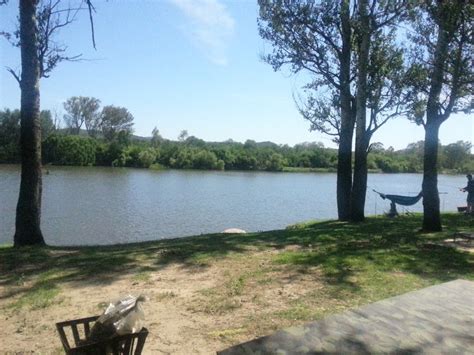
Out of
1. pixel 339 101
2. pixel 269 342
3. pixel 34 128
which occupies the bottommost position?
pixel 269 342

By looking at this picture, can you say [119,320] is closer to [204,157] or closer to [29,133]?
[29,133]

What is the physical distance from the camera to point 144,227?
19516mm

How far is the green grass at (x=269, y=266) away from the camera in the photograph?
5.27 metres

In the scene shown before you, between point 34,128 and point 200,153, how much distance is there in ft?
216

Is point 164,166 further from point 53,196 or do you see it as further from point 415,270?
point 415,270

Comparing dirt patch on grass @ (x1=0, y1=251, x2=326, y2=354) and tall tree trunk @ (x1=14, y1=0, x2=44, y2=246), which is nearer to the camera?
dirt patch on grass @ (x1=0, y1=251, x2=326, y2=354)

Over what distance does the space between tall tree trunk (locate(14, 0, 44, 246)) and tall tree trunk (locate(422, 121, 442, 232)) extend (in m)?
8.39

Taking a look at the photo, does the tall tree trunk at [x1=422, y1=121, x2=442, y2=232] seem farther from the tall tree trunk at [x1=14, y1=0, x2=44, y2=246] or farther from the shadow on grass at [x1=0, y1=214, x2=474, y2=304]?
the tall tree trunk at [x1=14, y1=0, x2=44, y2=246]

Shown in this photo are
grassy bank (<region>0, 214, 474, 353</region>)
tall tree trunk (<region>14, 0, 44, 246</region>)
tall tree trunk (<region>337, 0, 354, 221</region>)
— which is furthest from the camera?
tall tree trunk (<region>337, 0, 354, 221</region>)

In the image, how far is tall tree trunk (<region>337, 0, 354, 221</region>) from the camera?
1455 centimetres

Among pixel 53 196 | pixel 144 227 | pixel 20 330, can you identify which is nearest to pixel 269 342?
pixel 20 330

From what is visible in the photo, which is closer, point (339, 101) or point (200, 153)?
point (339, 101)

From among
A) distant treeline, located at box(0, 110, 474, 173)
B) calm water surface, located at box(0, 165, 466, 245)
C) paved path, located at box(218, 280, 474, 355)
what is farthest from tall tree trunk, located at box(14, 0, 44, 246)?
distant treeline, located at box(0, 110, 474, 173)

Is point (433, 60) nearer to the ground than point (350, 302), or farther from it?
farther from it
